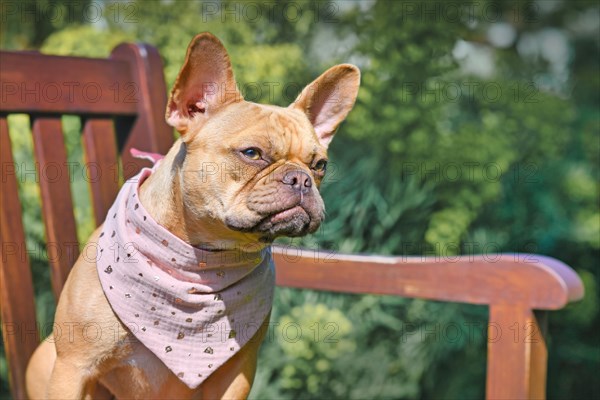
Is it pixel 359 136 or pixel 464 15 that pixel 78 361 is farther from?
pixel 464 15

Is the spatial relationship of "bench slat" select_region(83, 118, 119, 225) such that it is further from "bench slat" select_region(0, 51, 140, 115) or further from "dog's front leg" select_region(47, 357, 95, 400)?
"dog's front leg" select_region(47, 357, 95, 400)

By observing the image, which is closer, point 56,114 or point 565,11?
point 56,114

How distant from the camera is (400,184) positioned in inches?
128

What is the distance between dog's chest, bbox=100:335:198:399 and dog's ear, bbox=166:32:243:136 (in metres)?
0.46

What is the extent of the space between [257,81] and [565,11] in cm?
252

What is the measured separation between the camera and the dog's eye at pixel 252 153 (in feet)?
5.45

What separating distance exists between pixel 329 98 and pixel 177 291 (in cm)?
57

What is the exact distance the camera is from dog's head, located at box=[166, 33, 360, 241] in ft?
5.32

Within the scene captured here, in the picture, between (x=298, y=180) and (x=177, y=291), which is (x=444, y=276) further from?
(x=177, y=291)

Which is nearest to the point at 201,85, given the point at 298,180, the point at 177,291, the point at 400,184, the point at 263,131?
the point at 263,131

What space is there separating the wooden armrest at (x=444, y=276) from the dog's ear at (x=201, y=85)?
0.56 meters

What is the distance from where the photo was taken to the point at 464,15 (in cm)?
382

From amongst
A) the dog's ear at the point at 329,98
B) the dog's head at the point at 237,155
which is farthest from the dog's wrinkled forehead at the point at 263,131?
the dog's ear at the point at 329,98

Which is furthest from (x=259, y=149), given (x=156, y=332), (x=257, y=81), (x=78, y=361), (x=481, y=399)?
(x=481, y=399)
